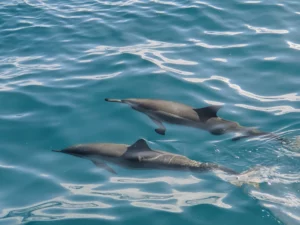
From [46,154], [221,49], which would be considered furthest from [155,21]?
[46,154]

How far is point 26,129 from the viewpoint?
10.4m

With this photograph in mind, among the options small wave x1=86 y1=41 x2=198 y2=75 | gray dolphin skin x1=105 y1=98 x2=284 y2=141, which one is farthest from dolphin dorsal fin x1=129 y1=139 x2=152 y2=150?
small wave x1=86 y1=41 x2=198 y2=75

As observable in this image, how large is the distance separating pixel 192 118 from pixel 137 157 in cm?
178

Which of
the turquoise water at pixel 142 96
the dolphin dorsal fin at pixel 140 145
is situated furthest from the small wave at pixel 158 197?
the dolphin dorsal fin at pixel 140 145

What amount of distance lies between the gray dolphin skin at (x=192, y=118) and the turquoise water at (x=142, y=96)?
0.19 meters

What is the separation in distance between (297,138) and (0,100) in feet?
22.4

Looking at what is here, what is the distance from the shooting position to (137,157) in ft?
29.2

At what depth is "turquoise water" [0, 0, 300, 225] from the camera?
801 cm

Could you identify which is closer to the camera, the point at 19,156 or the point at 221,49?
the point at 19,156

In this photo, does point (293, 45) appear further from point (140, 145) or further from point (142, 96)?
point (140, 145)

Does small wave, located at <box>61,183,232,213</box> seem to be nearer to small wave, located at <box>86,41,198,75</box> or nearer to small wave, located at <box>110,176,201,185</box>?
small wave, located at <box>110,176,201,185</box>

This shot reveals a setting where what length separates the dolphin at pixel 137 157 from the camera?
8.70 m

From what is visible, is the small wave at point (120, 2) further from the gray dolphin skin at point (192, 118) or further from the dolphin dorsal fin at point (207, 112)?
the dolphin dorsal fin at point (207, 112)

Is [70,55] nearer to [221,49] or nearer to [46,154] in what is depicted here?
[221,49]
